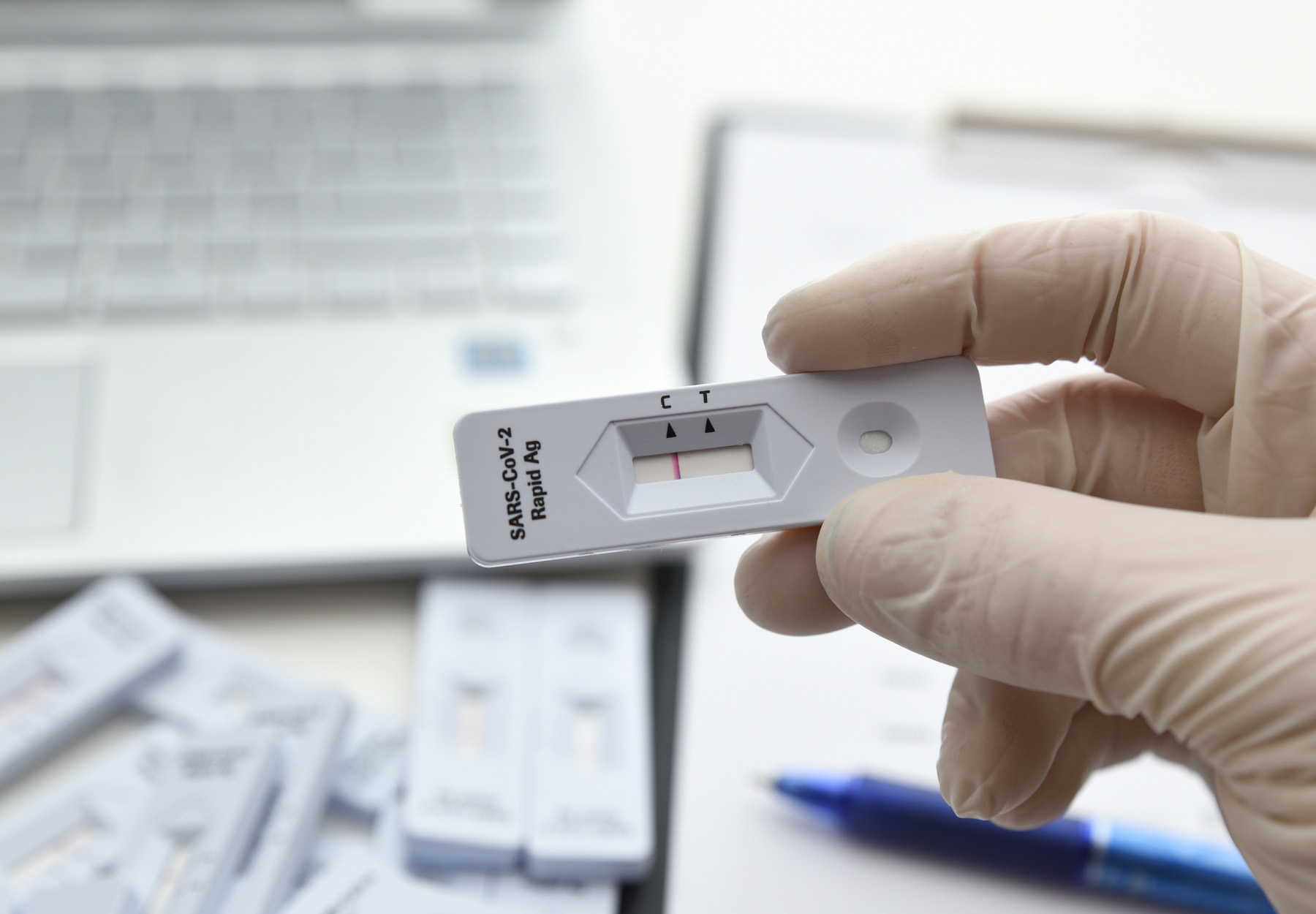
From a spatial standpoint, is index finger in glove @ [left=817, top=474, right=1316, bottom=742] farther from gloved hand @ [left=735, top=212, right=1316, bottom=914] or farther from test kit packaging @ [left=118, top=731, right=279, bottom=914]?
test kit packaging @ [left=118, top=731, right=279, bottom=914]

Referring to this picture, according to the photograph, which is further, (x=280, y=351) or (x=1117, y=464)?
(x=280, y=351)

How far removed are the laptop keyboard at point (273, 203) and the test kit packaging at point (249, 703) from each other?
0.23m

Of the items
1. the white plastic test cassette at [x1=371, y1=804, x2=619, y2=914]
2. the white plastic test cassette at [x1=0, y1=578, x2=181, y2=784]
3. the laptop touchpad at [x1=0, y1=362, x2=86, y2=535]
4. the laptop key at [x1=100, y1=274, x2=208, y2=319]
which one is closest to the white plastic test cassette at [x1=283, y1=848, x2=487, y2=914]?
the white plastic test cassette at [x1=371, y1=804, x2=619, y2=914]

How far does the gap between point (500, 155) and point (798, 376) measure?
42 centimetres

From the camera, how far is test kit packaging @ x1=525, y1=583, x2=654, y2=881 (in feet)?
1.55

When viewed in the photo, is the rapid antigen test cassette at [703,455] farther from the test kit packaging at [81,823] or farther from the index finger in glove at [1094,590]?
the test kit packaging at [81,823]

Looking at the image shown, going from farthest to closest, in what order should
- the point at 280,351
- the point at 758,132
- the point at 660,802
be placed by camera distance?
the point at 758,132, the point at 280,351, the point at 660,802

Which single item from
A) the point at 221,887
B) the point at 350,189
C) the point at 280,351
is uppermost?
the point at 350,189

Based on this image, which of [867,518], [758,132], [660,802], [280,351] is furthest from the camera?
[758,132]

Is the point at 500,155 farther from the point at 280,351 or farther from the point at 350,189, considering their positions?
the point at 280,351

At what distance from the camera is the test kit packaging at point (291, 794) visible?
1.47 ft

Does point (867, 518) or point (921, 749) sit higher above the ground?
point (867, 518)

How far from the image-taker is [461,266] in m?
0.68

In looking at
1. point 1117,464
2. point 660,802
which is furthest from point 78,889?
point 1117,464
